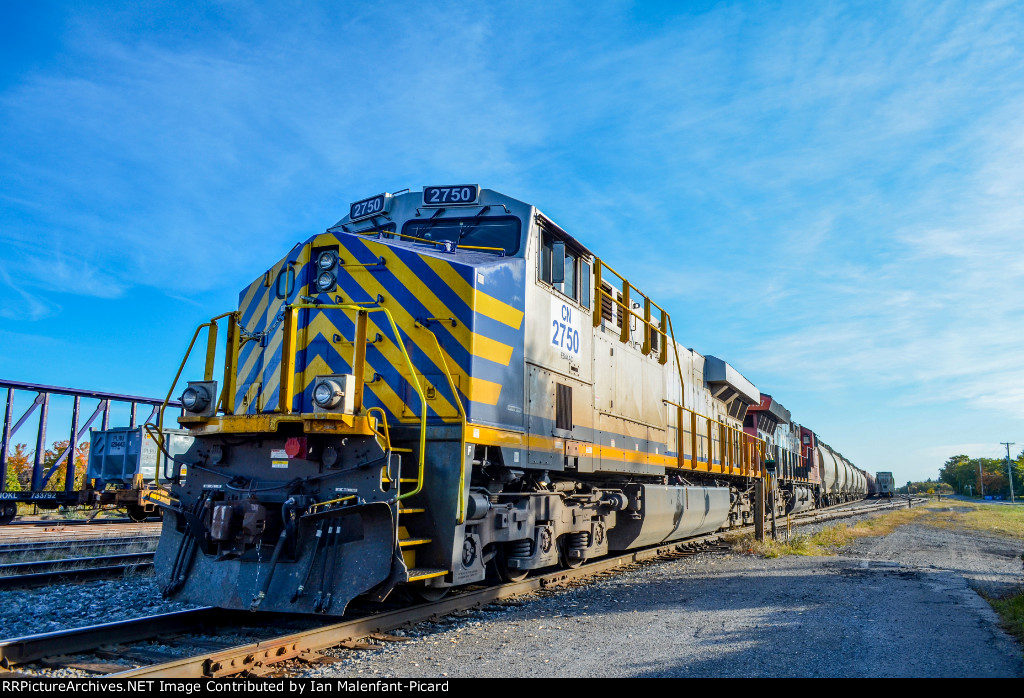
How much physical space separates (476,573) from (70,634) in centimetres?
292

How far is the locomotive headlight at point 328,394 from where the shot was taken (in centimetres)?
547

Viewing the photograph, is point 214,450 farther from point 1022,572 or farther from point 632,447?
point 1022,572

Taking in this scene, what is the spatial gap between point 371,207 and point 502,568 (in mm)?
3945

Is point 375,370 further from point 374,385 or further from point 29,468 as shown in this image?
point 29,468

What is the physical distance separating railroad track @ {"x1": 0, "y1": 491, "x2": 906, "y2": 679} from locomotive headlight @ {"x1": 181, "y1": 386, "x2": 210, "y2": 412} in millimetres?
1585

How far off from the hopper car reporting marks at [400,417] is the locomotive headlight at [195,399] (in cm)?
1

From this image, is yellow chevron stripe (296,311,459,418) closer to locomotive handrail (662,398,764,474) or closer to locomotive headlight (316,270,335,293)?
locomotive headlight (316,270,335,293)

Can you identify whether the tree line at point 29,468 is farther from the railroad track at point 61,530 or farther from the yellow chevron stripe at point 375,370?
the yellow chevron stripe at point 375,370

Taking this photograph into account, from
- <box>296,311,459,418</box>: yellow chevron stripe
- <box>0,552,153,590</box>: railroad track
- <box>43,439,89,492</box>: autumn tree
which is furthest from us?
<box>43,439,89,492</box>: autumn tree

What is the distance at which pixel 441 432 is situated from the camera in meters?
6.03

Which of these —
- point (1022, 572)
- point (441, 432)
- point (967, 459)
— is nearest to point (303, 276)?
point (441, 432)

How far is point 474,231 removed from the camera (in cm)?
742

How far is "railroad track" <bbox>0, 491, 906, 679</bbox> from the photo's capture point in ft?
14.5

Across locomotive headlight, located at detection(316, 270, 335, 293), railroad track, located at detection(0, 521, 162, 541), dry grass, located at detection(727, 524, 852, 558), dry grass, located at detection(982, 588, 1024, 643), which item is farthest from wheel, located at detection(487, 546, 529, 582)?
railroad track, located at detection(0, 521, 162, 541)
